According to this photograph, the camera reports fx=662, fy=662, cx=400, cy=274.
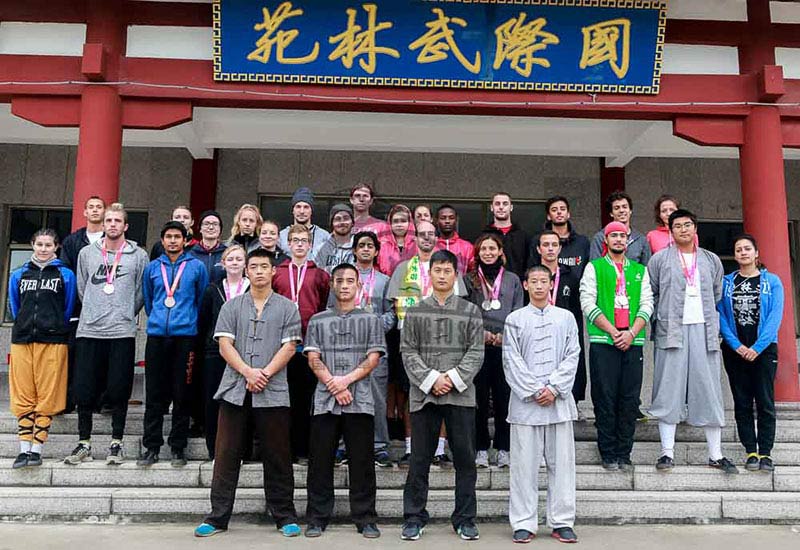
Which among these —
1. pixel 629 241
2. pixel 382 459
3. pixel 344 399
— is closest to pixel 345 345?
pixel 344 399

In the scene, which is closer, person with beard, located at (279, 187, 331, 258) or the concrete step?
the concrete step

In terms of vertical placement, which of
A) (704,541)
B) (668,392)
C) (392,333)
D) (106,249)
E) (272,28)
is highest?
(272,28)

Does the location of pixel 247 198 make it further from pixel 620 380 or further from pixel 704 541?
pixel 704 541

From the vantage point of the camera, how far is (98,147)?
6.07 meters

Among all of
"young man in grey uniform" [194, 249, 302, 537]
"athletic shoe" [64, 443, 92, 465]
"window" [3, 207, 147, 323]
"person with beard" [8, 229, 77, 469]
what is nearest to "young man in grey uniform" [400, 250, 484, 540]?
"young man in grey uniform" [194, 249, 302, 537]

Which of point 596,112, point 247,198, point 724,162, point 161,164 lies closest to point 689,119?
point 596,112

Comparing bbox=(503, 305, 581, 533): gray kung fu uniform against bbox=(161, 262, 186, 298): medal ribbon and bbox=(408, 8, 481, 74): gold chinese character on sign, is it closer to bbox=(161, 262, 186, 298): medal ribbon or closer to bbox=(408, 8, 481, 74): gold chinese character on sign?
bbox=(161, 262, 186, 298): medal ribbon

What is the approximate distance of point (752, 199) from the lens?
6.32 metres

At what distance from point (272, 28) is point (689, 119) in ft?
13.5

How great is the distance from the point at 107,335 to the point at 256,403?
133 cm

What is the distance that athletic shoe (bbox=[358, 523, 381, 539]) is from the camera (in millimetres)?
3920

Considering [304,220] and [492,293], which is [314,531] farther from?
[304,220]

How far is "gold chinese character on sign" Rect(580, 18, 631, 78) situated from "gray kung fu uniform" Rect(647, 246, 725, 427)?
7.77ft

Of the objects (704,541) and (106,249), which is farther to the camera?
(106,249)
